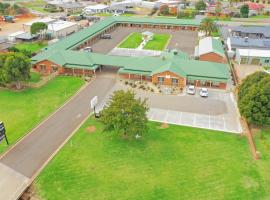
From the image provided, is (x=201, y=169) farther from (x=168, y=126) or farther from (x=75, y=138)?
(x=75, y=138)

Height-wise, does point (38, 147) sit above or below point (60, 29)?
below

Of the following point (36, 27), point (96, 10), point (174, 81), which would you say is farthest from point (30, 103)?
point (96, 10)

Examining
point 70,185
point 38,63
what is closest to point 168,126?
point 70,185

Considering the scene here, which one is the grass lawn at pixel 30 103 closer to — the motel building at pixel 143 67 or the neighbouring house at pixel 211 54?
the motel building at pixel 143 67

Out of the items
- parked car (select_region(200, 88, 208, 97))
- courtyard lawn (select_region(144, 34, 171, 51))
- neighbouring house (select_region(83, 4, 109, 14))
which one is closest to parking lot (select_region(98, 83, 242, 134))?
parked car (select_region(200, 88, 208, 97))

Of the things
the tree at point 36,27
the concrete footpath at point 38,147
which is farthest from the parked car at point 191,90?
the tree at point 36,27

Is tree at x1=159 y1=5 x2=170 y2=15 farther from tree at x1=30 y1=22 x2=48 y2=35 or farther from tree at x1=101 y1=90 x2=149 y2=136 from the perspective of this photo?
tree at x1=101 y1=90 x2=149 y2=136

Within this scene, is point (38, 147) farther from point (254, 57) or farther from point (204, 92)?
point (254, 57)
